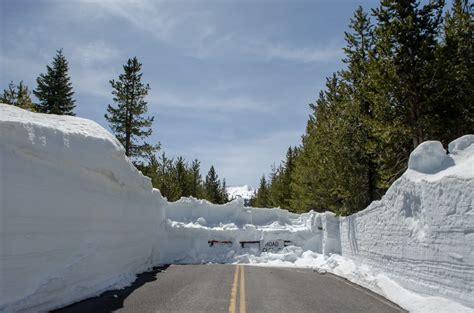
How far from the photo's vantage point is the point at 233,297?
8992mm

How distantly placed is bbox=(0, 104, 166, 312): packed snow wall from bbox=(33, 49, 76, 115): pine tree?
31.9 metres

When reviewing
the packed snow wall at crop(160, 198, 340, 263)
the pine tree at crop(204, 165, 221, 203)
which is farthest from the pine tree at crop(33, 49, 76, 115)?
the pine tree at crop(204, 165, 221, 203)

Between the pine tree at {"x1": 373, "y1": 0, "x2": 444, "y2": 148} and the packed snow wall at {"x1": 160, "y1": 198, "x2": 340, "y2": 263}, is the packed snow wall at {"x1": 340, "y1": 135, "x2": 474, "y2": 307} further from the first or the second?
the packed snow wall at {"x1": 160, "y1": 198, "x2": 340, "y2": 263}

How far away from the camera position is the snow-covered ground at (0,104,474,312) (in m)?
7.18

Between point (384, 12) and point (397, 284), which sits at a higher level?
point (384, 12)

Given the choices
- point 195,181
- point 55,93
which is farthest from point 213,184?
point 55,93

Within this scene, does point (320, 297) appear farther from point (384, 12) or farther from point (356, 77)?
point (356, 77)

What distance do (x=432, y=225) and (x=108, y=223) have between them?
8467 mm

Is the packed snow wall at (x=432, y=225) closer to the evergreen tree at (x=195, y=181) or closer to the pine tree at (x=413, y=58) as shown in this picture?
the pine tree at (x=413, y=58)

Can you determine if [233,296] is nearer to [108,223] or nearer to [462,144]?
[108,223]

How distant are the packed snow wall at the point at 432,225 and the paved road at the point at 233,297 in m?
1.17

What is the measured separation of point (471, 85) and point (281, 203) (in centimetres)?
3642

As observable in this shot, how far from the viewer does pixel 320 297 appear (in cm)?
949

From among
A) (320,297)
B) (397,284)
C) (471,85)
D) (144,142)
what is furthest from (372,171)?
(144,142)
